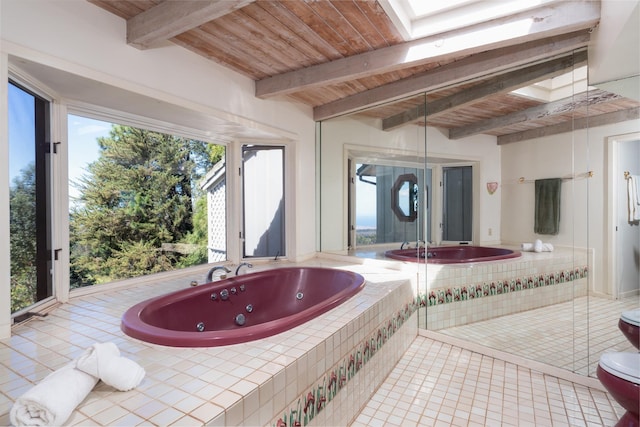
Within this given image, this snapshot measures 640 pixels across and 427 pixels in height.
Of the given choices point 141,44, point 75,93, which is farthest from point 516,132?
point 75,93

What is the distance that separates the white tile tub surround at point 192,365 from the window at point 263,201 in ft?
4.71

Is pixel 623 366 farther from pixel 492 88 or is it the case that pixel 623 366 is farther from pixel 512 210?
pixel 492 88

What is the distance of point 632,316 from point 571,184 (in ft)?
2.73

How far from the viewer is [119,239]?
2.35 metres

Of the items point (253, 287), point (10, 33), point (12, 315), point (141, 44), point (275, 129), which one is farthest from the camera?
point (275, 129)

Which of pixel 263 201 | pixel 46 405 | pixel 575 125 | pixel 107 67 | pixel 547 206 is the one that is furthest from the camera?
pixel 263 201

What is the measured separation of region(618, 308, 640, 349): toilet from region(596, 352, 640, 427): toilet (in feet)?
1.17

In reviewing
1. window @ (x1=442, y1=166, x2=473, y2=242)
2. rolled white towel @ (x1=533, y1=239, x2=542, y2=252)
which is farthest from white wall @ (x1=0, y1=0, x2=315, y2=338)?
rolled white towel @ (x1=533, y1=239, x2=542, y2=252)

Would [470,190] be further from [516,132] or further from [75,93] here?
[75,93]

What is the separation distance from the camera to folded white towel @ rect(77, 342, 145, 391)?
1.00 meters

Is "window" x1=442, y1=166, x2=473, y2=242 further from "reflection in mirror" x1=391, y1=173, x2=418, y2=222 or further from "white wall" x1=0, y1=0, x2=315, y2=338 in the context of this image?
"white wall" x1=0, y1=0, x2=315, y2=338

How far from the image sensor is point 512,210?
7.81 ft

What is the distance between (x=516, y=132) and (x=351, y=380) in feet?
6.86

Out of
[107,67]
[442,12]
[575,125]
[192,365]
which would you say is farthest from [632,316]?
[107,67]
